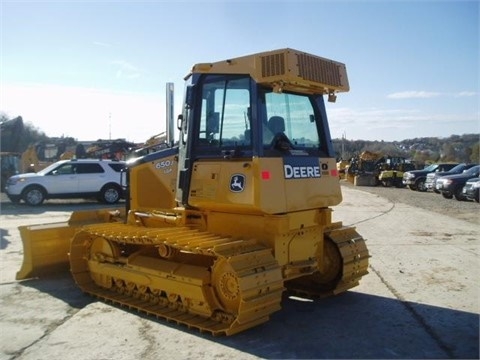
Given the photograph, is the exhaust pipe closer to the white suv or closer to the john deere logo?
the john deere logo

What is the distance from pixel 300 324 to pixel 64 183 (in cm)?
1587

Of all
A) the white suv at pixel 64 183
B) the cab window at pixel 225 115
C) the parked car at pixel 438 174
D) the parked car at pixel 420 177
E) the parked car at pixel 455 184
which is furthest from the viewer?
the parked car at pixel 420 177

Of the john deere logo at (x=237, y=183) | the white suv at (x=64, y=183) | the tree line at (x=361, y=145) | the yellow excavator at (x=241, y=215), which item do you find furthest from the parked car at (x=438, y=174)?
the john deere logo at (x=237, y=183)

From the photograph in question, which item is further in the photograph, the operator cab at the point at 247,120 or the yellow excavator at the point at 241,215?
the operator cab at the point at 247,120

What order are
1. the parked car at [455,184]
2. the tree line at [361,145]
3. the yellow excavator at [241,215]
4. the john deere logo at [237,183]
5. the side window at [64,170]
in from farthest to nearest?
the tree line at [361,145] → the parked car at [455,184] → the side window at [64,170] → the john deere logo at [237,183] → the yellow excavator at [241,215]

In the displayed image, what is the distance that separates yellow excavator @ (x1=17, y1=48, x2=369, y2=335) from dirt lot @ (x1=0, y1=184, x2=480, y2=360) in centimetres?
26

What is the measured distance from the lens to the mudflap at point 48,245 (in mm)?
7941

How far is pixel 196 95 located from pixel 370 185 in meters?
31.4

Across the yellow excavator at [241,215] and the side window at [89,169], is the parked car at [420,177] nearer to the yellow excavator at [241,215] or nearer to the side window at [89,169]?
the side window at [89,169]

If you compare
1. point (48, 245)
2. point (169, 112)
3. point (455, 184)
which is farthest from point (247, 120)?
point (455, 184)

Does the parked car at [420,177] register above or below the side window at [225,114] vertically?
below

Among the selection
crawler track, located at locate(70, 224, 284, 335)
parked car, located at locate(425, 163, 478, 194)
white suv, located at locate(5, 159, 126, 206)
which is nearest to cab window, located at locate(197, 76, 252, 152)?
crawler track, located at locate(70, 224, 284, 335)

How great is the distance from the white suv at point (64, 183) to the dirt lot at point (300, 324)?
416 inches

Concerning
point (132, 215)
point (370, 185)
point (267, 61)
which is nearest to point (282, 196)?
point (267, 61)
